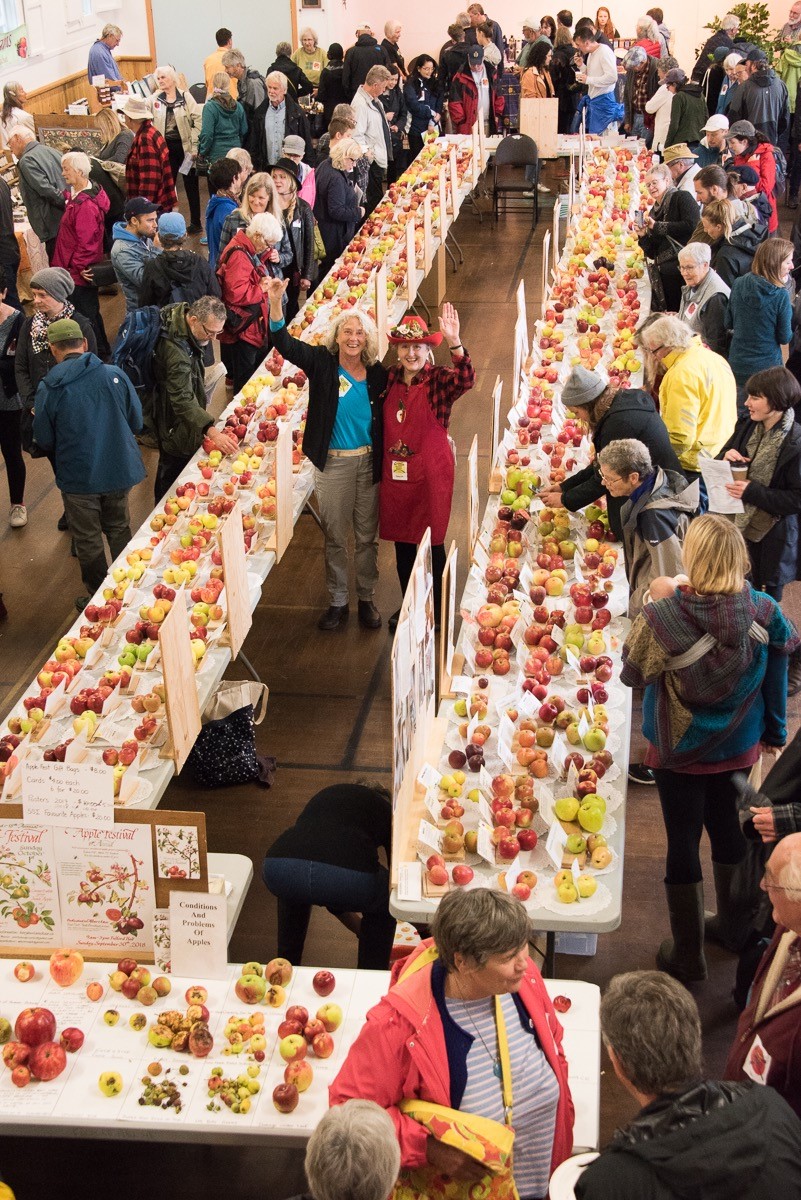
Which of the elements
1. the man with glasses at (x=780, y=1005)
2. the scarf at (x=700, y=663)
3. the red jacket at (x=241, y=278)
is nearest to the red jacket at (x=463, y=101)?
the red jacket at (x=241, y=278)

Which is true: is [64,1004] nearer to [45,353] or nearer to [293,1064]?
[293,1064]

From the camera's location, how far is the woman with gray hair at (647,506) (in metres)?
5.14

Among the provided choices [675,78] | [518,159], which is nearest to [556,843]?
[518,159]

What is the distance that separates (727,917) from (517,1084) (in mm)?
1881

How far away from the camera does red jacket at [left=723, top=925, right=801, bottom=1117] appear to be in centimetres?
279

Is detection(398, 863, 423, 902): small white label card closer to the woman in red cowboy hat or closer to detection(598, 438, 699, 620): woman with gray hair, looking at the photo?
detection(598, 438, 699, 620): woman with gray hair

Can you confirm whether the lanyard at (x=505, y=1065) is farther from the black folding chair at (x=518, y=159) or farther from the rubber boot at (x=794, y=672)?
the black folding chair at (x=518, y=159)

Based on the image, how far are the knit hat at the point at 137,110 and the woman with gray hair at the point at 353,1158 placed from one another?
365 inches

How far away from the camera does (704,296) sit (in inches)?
307

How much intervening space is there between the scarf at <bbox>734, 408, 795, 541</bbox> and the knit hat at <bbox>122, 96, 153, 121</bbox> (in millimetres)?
6502

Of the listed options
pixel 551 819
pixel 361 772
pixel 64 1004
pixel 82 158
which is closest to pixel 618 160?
pixel 82 158

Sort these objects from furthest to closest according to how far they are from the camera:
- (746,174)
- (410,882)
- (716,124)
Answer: (716,124) < (746,174) < (410,882)

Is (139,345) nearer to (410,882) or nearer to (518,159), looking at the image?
(410,882)

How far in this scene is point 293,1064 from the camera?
339cm
